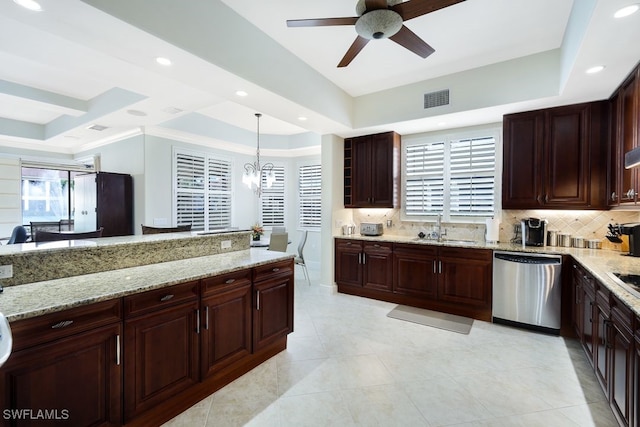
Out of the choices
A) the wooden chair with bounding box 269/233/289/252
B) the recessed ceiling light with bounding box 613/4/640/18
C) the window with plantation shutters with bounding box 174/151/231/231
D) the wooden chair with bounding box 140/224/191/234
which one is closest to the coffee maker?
the recessed ceiling light with bounding box 613/4/640/18

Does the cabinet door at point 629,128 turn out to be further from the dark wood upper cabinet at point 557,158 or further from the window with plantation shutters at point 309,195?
the window with plantation shutters at point 309,195

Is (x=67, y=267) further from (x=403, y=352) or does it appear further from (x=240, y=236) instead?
(x=403, y=352)

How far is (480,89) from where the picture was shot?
3.43m

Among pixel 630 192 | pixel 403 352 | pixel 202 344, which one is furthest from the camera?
pixel 403 352

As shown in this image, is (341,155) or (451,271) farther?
(341,155)

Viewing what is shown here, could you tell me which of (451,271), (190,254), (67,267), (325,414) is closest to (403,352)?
(325,414)

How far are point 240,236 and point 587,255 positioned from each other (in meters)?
3.61

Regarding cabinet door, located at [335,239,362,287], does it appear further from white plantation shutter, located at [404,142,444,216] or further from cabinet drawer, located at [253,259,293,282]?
cabinet drawer, located at [253,259,293,282]

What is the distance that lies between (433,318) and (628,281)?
204 centimetres

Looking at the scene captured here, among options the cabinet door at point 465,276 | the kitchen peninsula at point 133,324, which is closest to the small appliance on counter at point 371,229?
the cabinet door at point 465,276

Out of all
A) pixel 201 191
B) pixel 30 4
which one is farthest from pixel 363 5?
pixel 201 191

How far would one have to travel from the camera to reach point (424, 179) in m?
4.58

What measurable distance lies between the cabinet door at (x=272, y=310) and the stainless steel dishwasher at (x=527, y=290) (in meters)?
2.55

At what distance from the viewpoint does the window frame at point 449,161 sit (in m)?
3.98
